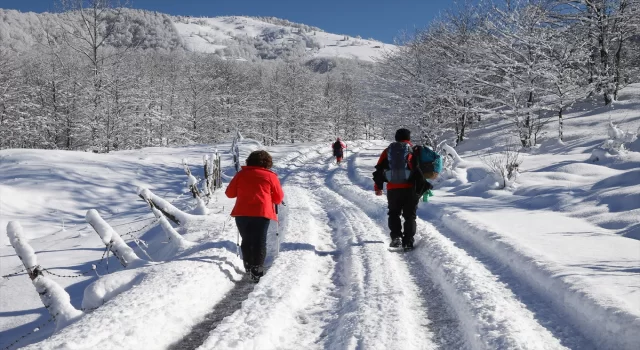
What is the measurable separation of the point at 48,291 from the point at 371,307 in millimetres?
3294

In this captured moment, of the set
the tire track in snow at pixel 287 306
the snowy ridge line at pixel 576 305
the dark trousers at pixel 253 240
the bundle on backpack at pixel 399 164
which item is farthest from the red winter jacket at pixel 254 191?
the snowy ridge line at pixel 576 305

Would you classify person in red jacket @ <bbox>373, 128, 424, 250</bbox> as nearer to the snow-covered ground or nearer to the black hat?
the black hat

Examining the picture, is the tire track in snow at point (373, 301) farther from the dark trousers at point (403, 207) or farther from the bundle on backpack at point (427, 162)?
the bundle on backpack at point (427, 162)

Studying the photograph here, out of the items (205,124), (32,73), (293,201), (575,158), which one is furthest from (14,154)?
Answer: (32,73)

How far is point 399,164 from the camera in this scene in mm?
6426

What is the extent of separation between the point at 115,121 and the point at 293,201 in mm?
19344

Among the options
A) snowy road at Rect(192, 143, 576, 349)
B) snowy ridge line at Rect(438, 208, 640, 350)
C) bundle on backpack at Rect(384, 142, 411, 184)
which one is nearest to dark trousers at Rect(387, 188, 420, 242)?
bundle on backpack at Rect(384, 142, 411, 184)

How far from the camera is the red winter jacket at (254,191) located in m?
5.30

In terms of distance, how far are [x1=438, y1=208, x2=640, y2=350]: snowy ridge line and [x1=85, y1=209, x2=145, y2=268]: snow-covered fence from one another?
16.4 ft

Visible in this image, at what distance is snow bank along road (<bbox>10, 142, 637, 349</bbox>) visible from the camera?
10.7 ft

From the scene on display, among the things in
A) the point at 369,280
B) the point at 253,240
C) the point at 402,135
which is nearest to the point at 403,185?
the point at 402,135

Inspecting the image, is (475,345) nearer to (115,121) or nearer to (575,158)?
(575,158)

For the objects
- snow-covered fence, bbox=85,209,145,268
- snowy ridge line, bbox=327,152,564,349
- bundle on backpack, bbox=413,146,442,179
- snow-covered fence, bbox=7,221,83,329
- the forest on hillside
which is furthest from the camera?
the forest on hillside

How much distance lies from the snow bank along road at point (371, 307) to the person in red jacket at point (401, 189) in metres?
0.29
